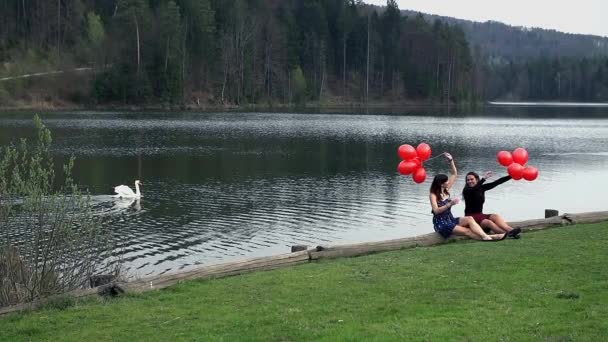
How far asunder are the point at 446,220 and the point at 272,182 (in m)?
20.3

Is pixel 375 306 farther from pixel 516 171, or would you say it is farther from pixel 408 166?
pixel 516 171

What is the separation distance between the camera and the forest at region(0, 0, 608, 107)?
105m

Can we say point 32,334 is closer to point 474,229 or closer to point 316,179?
point 474,229

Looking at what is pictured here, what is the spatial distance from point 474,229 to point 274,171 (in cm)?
2467

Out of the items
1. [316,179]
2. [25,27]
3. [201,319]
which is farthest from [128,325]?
[25,27]

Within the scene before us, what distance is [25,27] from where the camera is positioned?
115 m

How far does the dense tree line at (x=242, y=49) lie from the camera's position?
353 ft

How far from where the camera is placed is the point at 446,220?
16.0 metres

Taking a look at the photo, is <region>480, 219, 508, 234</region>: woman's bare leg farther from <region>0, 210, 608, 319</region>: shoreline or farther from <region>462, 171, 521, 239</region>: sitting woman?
<region>0, 210, 608, 319</region>: shoreline

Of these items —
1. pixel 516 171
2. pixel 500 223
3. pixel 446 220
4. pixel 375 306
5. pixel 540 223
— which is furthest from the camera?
pixel 540 223

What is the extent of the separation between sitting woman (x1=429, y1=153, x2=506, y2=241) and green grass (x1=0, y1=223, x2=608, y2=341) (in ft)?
6.97

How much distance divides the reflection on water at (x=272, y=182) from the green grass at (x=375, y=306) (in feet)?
24.9

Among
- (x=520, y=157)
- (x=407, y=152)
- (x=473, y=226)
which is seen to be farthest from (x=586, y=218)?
(x=407, y=152)

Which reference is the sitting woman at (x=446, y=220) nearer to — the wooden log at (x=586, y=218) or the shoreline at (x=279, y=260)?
the shoreline at (x=279, y=260)
